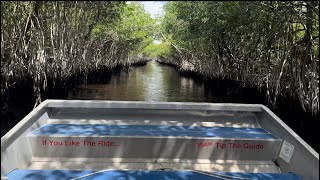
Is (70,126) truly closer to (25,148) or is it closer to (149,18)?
(25,148)

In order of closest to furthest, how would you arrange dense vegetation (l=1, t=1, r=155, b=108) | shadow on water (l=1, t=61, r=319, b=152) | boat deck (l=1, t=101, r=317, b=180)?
boat deck (l=1, t=101, r=317, b=180)
dense vegetation (l=1, t=1, r=155, b=108)
shadow on water (l=1, t=61, r=319, b=152)

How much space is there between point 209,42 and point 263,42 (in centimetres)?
686

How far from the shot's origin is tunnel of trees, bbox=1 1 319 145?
582cm

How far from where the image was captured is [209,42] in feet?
56.9

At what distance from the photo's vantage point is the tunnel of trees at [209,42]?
582 cm

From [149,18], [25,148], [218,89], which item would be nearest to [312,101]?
[25,148]

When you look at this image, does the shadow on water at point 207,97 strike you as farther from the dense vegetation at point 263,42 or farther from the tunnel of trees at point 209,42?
the dense vegetation at point 263,42

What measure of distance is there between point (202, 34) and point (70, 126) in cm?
1097

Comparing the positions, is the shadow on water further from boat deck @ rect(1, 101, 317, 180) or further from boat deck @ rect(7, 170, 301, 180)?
boat deck @ rect(7, 170, 301, 180)

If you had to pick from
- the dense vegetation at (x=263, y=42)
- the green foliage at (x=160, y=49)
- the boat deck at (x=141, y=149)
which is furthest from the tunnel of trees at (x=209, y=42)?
the green foliage at (x=160, y=49)

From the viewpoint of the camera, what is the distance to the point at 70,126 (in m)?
4.17

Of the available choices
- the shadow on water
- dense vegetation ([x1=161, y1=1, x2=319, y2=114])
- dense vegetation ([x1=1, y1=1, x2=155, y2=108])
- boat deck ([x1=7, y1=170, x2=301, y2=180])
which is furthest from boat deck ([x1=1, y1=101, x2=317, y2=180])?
the shadow on water

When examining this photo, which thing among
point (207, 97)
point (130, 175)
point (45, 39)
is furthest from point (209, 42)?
point (130, 175)

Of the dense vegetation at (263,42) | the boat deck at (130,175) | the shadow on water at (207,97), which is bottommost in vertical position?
the shadow on water at (207,97)
